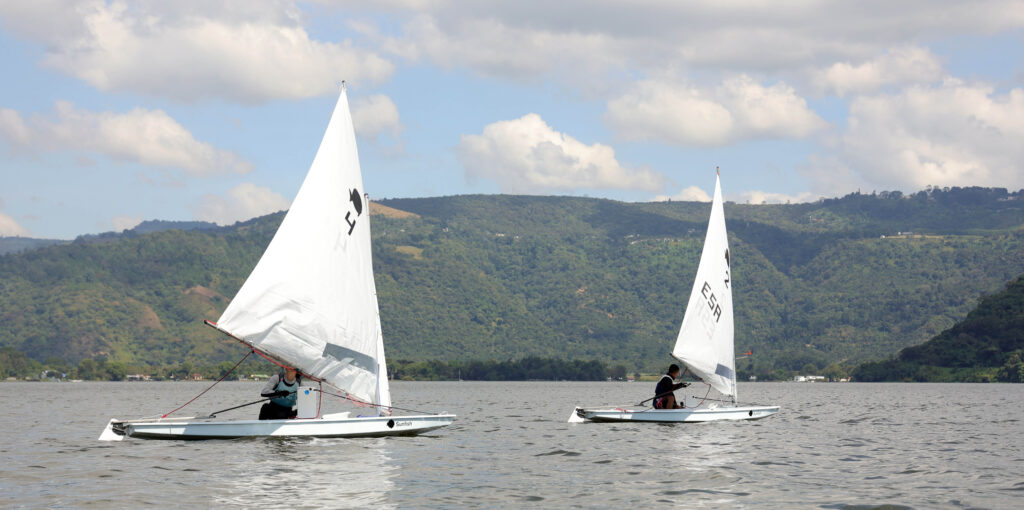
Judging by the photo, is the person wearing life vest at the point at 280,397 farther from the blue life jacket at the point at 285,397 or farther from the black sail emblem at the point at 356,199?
the black sail emblem at the point at 356,199

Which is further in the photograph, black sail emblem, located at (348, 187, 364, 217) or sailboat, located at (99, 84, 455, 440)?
black sail emblem, located at (348, 187, 364, 217)

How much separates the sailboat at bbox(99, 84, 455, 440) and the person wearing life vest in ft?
1.22

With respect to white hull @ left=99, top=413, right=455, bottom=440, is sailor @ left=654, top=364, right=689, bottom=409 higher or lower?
higher

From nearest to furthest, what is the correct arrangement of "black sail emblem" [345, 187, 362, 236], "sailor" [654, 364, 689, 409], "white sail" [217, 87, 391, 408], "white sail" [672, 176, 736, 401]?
"white sail" [217, 87, 391, 408] → "black sail emblem" [345, 187, 362, 236] → "sailor" [654, 364, 689, 409] → "white sail" [672, 176, 736, 401]

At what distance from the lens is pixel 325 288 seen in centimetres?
3325

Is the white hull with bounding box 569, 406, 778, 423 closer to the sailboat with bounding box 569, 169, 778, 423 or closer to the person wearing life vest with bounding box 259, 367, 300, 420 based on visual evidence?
the sailboat with bounding box 569, 169, 778, 423

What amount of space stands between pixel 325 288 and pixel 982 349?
149422 millimetres

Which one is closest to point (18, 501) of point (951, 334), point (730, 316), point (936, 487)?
point (936, 487)

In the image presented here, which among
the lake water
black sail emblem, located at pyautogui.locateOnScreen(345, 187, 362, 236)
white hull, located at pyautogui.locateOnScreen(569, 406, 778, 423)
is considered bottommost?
the lake water

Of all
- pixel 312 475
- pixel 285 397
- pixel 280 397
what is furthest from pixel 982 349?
pixel 312 475

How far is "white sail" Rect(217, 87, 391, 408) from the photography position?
32.0 m

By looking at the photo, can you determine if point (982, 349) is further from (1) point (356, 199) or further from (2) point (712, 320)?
(1) point (356, 199)

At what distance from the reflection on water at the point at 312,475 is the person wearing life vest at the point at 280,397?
0.93m

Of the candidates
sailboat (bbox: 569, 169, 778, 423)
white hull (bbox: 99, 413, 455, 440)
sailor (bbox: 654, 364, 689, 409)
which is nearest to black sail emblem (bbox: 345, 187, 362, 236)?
white hull (bbox: 99, 413, 455, 440)
